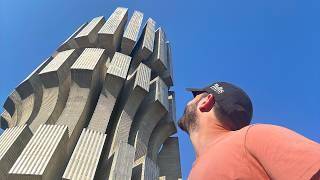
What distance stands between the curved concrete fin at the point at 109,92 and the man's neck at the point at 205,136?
1054 centimetres

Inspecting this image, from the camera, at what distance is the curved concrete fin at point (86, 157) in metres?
10.2

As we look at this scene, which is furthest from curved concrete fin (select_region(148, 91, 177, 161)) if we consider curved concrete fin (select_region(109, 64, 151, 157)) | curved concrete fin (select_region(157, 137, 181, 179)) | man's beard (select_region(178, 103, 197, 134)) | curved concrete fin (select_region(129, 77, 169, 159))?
man's beard (select_region(178, 103, 197, 134))

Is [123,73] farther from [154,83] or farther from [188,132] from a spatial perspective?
[188,132]

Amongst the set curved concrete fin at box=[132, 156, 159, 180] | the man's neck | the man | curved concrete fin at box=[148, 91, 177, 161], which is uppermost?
the man

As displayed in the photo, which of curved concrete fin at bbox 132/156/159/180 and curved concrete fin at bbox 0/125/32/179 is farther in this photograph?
curved concrete fin at bbox 132/156/159/180

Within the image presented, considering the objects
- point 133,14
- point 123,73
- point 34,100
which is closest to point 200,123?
point 123,73

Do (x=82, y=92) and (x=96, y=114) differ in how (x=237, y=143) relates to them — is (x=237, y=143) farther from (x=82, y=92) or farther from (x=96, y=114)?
(x=82, y=92)

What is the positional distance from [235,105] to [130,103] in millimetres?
12539

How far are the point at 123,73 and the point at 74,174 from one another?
6024 mm

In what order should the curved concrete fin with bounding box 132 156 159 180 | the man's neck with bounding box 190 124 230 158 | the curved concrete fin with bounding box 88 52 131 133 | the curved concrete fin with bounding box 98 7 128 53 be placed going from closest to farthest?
the man's neck with bounding box 190 124 230 158
the curved concrete fin with bounding box 132 156 159 180
the curved concrete fin with bounding box 88 52 131 133
the curved concrete fin with bounding box 98 7 128 53

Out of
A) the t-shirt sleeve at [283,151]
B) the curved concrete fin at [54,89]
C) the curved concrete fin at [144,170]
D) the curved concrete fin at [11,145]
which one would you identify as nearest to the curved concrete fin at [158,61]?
the curved concrete fin at [54,89]

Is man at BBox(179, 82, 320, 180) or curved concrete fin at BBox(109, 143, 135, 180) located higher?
man at BBox(179, 82, 320, 180)

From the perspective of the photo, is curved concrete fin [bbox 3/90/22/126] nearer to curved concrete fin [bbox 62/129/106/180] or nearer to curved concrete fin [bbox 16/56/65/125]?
curved concrete fin [bbox 16/56/65/125]

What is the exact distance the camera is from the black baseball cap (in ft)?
9.53
